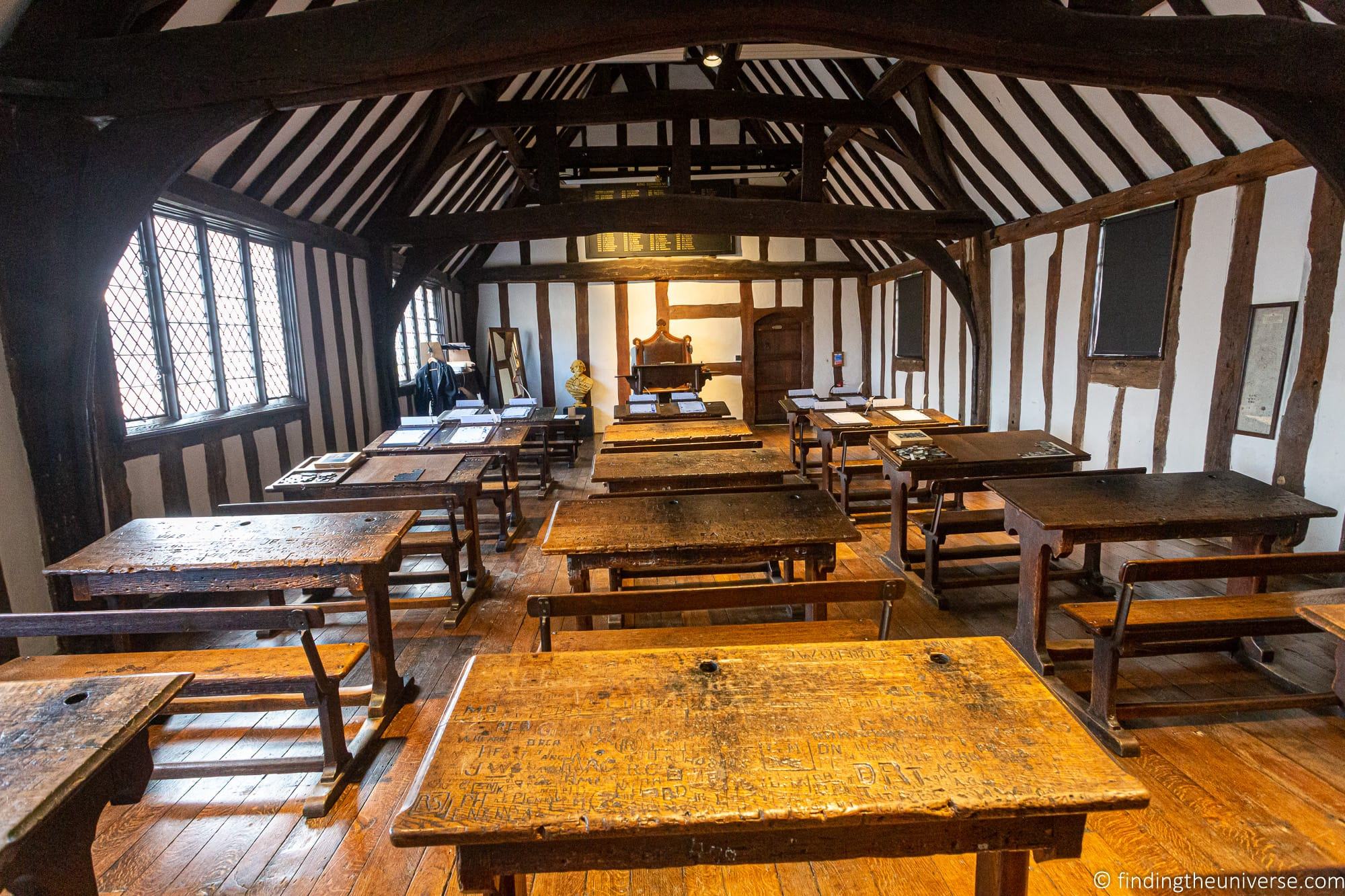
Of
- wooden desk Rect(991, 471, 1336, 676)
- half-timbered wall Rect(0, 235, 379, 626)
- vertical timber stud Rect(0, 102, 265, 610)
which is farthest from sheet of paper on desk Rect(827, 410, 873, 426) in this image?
half-timbered wall Rect(0, 235, 379, 626)

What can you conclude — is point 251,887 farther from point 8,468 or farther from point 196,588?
point 8,468

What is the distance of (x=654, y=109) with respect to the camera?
588cm

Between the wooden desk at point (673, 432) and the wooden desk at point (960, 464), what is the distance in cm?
116

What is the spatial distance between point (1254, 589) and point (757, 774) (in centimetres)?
321

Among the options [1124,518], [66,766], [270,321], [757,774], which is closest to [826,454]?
[1124,518]

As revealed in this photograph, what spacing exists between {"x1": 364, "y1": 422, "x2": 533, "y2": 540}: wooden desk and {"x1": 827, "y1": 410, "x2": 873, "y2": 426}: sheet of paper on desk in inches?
107

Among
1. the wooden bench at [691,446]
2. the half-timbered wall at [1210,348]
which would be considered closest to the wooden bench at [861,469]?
the wooden bench at [691,446]

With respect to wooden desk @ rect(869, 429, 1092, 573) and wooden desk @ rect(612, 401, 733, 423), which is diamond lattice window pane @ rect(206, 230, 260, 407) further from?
wooden desk @ rect(869, 429, 1092, 573)

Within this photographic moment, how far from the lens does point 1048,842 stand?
1216 mm

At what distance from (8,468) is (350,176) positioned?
377 centimetres

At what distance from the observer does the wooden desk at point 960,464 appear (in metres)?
4.04

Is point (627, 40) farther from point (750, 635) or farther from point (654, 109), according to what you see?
point (654, 109)

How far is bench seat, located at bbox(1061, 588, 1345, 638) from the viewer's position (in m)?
2.40

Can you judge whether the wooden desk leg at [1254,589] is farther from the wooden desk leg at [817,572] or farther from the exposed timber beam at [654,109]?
the exposed timber beam at [654,109]
